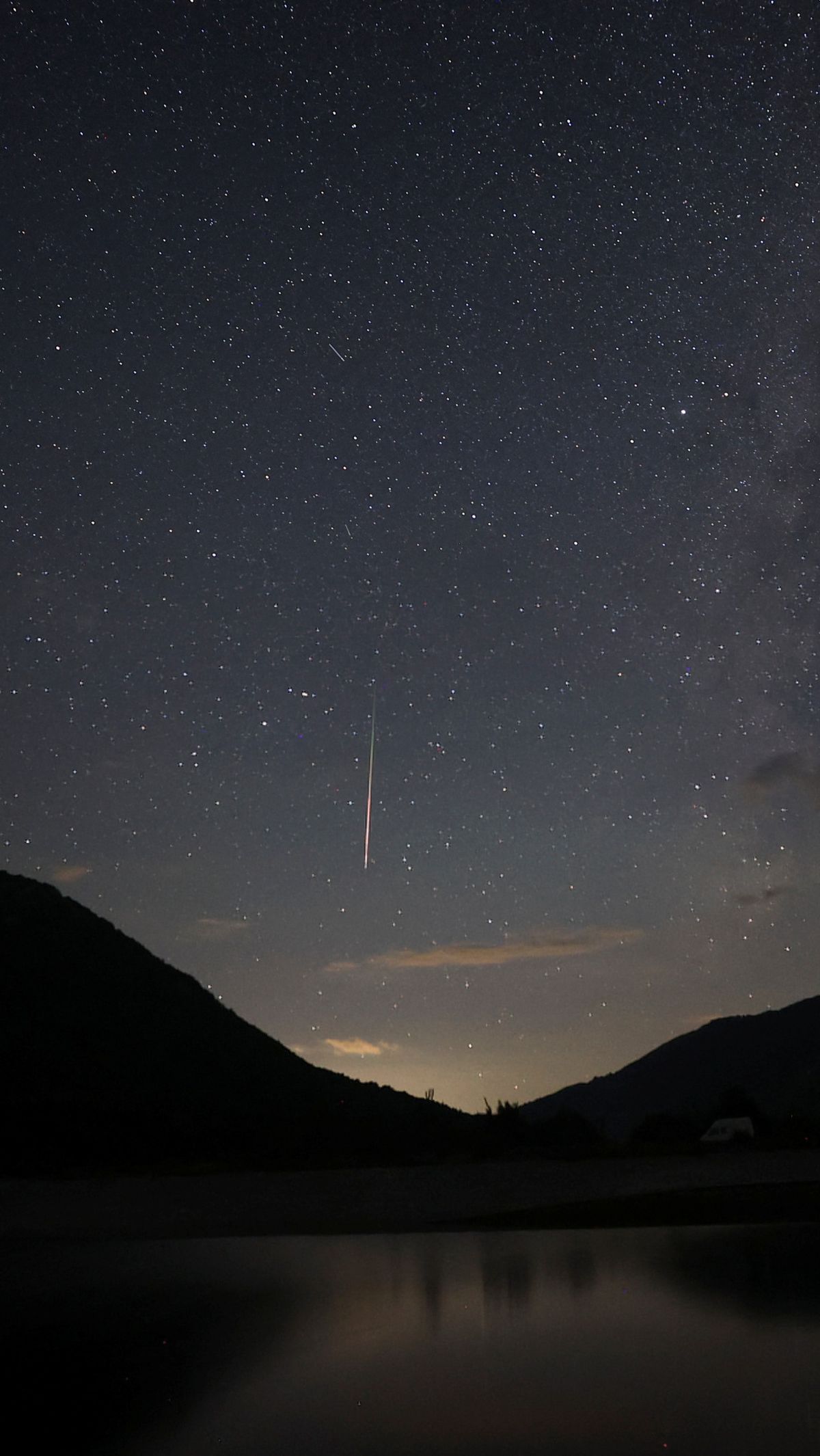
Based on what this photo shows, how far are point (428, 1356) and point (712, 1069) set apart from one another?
161 meters

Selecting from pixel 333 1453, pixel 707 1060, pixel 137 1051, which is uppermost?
pixel 707 1060

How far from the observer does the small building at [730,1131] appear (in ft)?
106

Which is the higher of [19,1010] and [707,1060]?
[707,1060]

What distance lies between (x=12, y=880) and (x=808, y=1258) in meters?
69.3

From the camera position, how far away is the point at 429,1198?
2264 centimetres

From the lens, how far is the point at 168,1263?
48.5ft

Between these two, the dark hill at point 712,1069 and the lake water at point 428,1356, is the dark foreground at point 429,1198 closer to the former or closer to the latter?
the lake water at point 428,1356

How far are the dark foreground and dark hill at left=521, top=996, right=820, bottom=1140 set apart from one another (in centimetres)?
8594

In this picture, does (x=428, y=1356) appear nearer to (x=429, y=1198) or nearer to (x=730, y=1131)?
(x=429, y=1198)

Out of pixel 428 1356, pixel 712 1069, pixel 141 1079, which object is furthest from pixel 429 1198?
pixel 712 1069

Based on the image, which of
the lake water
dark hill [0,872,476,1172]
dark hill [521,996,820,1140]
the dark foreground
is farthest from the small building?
dark hill [521,996,820,1140]

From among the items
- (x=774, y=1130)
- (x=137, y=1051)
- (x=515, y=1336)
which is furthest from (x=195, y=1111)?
(x=515, y=1336)

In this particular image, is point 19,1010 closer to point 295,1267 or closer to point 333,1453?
point 295,1267

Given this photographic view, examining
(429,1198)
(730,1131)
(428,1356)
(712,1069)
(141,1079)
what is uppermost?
(712,1069)
